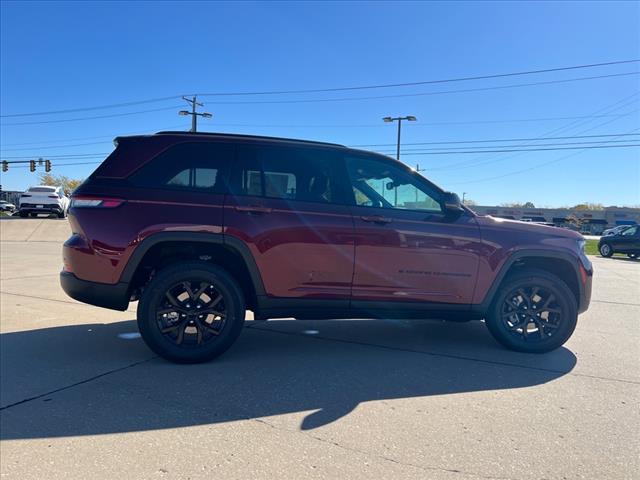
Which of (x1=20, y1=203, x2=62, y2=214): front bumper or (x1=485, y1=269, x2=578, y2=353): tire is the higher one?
(x1=20, y1=203, x2=62, y2=214): front bumper

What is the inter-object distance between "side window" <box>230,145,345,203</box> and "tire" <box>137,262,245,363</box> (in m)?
0.83

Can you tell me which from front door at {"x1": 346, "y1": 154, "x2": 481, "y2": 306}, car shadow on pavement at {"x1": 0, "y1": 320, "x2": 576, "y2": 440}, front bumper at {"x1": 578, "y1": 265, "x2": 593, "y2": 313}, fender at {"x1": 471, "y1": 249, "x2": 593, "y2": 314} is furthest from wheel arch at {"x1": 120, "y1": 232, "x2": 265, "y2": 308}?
front bumper at {"x1": 578, "y1": 265, "x2": 593, "y2": 313}

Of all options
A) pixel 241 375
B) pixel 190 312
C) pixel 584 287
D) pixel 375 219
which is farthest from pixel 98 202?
pixel 584 287

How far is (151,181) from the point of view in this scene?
13.1 feet

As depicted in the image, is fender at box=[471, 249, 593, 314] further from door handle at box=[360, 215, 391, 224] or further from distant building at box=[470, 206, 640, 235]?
distant building at box=[470, 206, 640, 235]

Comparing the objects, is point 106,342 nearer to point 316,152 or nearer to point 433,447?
point 316,152

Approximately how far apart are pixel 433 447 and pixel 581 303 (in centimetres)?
278

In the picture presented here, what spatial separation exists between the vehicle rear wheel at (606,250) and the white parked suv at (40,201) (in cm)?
2747

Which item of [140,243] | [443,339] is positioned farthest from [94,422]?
[443,339]

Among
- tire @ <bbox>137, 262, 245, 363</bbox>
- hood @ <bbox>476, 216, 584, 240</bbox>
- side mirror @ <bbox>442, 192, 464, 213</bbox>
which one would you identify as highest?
side mirror @ <bbox>442, 192, 464, 213</bbox>

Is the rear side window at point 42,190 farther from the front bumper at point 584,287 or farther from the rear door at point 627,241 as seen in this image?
the rear door at point 627,241

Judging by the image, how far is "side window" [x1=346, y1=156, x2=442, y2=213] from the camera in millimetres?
4332

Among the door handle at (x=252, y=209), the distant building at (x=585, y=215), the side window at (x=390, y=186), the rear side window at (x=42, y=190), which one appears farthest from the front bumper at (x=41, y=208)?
the distant building at (x=585, y=215)

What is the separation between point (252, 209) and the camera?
3.99 meters
